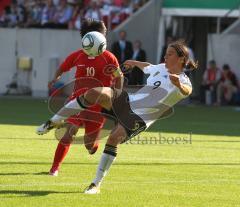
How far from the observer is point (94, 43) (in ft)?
40.7

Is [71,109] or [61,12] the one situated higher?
[71,109]

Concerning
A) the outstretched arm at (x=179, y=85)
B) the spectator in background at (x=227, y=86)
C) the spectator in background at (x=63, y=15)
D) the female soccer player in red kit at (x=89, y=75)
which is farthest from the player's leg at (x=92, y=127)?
the spectator in background at (x=63, y=15)

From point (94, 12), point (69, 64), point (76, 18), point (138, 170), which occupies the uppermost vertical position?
point (69, 64)

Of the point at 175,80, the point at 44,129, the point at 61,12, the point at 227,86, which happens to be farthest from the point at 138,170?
the point at 61,12

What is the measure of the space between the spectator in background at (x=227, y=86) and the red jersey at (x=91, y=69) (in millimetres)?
17663

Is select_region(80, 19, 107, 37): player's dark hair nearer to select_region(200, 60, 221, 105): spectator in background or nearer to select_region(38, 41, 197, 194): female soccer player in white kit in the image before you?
select_region(38, 41, 197, 194): female soccer player in white kit

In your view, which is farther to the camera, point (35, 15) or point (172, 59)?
point (35, 15)

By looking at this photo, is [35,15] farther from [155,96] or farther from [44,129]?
[155,96]

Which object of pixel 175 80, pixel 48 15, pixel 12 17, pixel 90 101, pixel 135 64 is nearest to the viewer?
pixel 175 80

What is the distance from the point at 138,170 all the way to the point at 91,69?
171 centimetres

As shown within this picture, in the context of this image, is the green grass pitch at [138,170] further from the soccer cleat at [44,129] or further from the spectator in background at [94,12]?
the spectator in background at [94,12]

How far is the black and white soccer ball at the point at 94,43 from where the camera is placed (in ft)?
40.3

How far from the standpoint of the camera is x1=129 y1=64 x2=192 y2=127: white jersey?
1136 centimetres

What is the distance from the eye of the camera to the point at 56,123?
499 inches
